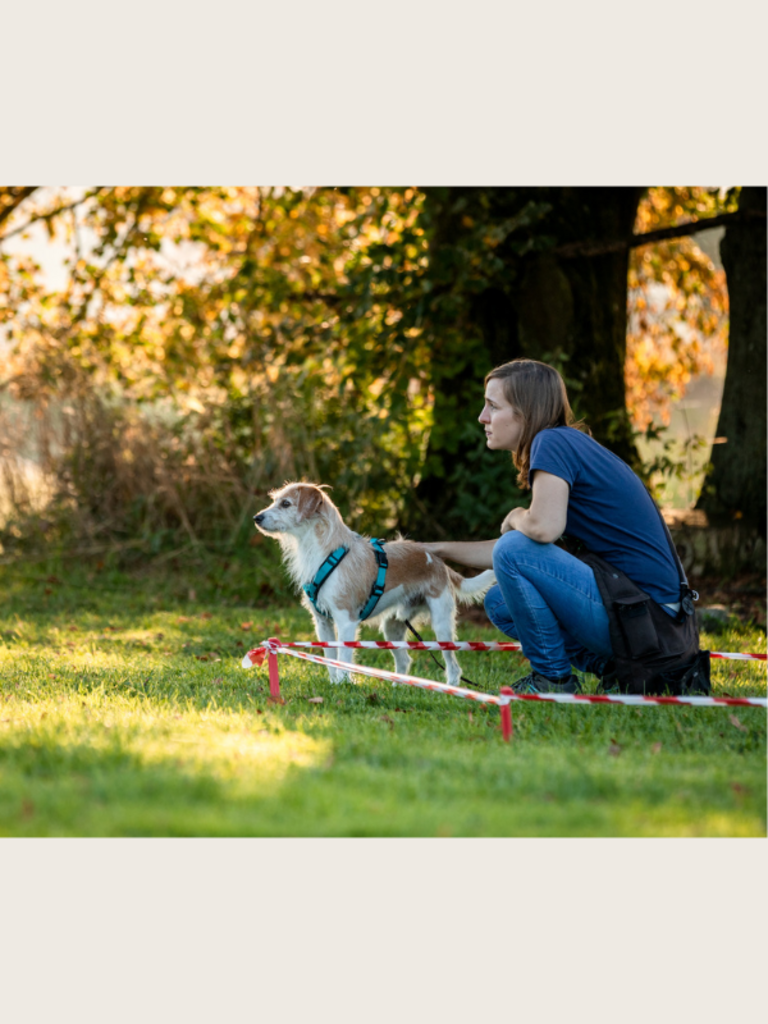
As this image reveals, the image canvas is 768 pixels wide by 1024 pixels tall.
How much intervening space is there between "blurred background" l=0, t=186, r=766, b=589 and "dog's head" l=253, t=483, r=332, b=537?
3653 mm

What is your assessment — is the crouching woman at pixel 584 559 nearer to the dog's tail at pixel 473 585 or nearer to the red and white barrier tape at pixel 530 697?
the red and white barrier tape at pixel 530 697

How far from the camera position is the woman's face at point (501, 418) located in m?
4.51

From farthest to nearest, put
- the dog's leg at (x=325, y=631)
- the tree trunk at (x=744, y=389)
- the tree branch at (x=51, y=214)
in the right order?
the tree branch at (x=51, y=214)
the tree trunk at (x=744, y=389)
the dog's leg at (x=325, y=631)

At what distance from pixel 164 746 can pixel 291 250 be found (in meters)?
9.79

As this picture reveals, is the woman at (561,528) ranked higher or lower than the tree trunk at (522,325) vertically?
lower

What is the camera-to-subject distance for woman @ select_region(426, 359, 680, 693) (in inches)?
167

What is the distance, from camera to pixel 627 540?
4383 mm

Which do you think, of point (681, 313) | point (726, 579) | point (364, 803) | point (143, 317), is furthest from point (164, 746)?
point (681, 313)

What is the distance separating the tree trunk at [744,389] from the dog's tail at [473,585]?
4134mm

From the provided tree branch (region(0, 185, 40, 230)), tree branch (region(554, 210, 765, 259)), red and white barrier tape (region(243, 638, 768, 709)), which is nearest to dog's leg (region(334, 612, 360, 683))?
red and white barrier tape (region(243, 638, 768, 709))

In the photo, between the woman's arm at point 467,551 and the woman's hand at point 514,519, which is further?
the woman's arm at point 467,551

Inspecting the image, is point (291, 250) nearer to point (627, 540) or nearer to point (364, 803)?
point (627, 540)

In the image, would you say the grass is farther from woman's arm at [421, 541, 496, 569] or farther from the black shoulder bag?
woman's arm at [421, 541, 496, 569]

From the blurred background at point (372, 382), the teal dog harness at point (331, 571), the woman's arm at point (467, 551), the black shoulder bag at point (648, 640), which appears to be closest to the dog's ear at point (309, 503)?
the teal dog harness at point (331, 571)
